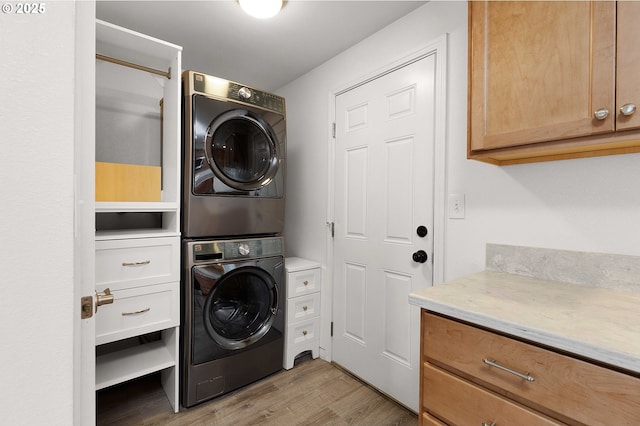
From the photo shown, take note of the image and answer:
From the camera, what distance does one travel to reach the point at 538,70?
1035 millimetres

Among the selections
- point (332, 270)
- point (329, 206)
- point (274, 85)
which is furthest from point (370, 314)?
point (274, 85)

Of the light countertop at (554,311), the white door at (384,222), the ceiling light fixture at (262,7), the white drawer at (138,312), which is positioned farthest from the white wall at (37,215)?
the white door at (384,222)

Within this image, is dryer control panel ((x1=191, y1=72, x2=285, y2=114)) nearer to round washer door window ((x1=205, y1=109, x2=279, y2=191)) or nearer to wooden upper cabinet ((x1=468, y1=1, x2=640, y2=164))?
round washer door window ((x1=205, y1=109, x2=279, y2=191))

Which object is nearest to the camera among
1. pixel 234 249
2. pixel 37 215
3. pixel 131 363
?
pixel 37 215

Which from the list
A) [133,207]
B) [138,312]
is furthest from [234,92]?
[138,312]

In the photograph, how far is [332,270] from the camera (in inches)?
91.1

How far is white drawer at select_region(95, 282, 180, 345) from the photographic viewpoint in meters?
1.50

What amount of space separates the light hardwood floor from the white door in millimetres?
144

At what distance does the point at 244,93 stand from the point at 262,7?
50 cm

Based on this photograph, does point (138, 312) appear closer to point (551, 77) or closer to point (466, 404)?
point (466, 404)

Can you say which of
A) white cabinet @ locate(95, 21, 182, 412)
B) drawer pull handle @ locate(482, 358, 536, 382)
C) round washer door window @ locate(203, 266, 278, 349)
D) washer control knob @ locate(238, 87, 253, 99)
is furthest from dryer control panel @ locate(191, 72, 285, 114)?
drawer pull handle @ locate(482, 358, 536, 382)

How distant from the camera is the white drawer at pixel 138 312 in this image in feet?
4.91

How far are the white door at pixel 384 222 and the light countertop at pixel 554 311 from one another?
1.93 ft

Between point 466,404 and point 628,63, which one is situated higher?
point 628,63
